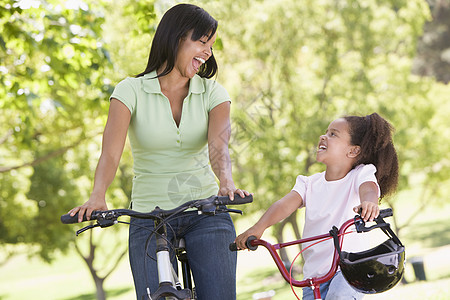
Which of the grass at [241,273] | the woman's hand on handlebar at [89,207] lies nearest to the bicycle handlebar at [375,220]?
the woman's hand on handlebar at [89,207]

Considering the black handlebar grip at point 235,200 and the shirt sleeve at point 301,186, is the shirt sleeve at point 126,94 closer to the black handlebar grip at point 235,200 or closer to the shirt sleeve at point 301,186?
the black handlebar grip at point 235,200

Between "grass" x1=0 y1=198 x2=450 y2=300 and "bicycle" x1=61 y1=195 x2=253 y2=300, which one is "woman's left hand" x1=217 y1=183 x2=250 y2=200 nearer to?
"bicycle" x1=61 y1=195 x2=253 y2=300

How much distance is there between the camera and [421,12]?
13906mm

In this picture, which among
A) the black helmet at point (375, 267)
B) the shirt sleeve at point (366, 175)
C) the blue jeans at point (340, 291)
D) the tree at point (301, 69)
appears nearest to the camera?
the black helmet at point (375, 267)

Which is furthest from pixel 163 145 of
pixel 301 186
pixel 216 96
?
pixel 301 186

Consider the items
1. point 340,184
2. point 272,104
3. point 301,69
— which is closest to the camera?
point 340,184

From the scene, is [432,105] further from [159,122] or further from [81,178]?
[159,122]

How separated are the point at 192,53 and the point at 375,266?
1.25 m

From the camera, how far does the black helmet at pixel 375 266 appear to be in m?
2.31

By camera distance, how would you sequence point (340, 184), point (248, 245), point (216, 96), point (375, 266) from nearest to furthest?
point (375, 266)
point (248, 245)
point (216, 96)
point (340, 184)

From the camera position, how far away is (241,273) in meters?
21.2

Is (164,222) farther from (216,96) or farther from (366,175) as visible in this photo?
(366,175)

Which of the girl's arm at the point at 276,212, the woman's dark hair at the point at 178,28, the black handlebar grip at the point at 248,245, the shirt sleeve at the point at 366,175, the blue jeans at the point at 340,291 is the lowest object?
the blue jeans at the point at 340,291

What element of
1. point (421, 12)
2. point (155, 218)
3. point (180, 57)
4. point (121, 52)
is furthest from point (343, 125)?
point (421, 12)
